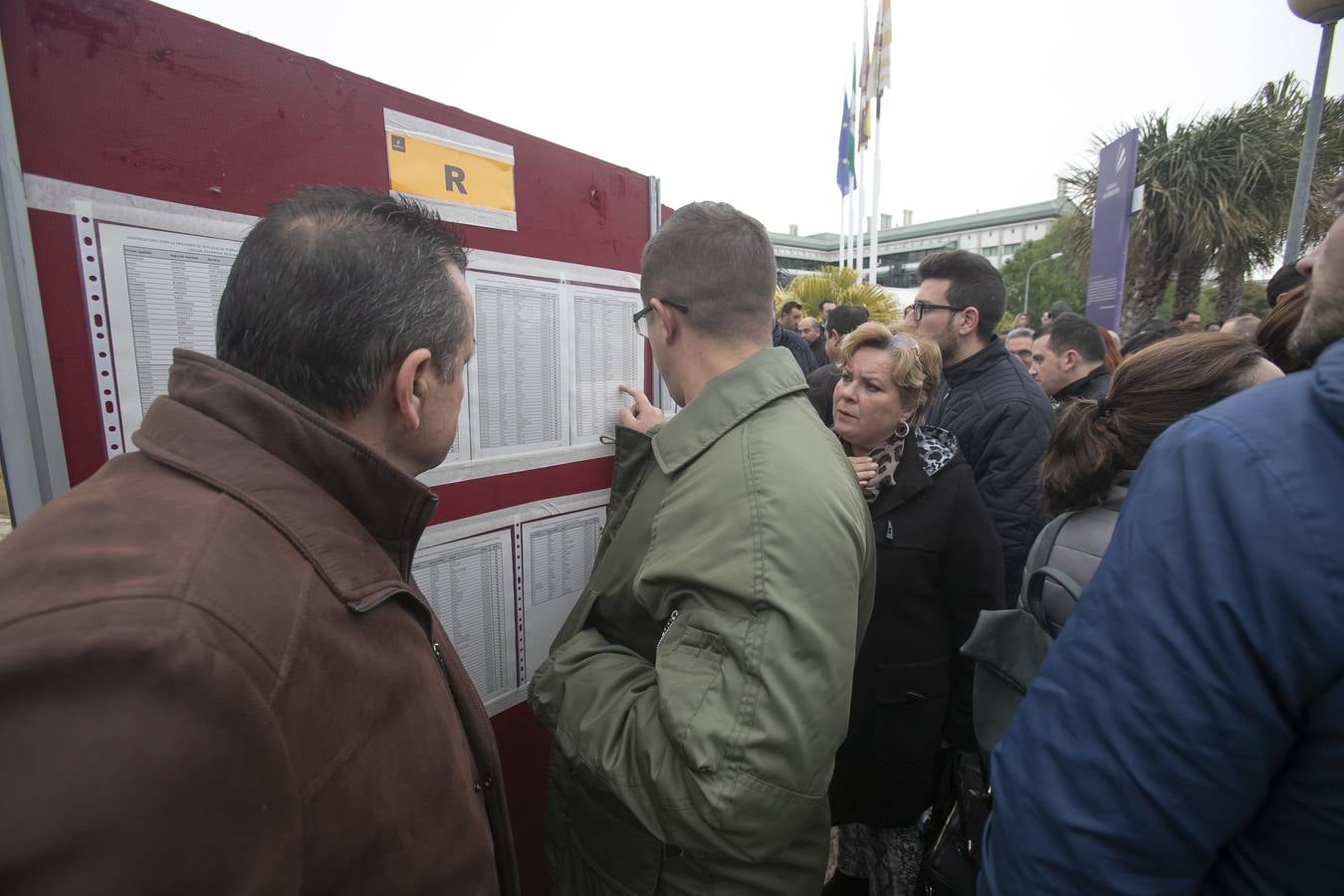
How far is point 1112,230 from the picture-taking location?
7711 millimetres

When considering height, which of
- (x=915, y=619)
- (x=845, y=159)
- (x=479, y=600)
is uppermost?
(x=845, y=159)

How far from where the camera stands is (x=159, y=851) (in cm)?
57

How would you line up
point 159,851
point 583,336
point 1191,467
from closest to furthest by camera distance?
point 159,851
point 1191,467
point 583,336

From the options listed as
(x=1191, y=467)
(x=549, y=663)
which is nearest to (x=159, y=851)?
(x=549, y=663)

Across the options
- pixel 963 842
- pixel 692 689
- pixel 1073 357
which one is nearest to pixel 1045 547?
pixel 963 842

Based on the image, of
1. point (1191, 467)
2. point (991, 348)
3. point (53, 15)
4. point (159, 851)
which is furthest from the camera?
point (991, 348)

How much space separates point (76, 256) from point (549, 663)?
1172 mm

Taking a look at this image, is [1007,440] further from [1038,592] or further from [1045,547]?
[1038,592]

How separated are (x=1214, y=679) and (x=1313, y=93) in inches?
280

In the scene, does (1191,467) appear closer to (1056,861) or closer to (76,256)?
(1056,861)

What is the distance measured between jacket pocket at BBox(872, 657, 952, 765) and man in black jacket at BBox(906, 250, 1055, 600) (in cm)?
67

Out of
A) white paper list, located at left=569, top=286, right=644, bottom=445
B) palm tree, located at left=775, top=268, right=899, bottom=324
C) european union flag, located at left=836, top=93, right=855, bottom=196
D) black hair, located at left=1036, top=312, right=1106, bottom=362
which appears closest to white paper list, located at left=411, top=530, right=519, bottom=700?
white paper list, located at left=569, top=286, right=644, bottom=445

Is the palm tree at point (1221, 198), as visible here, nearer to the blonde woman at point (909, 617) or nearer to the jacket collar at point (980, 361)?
the jacket collar at point (980, 361)

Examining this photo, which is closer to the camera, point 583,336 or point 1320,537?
point 1320,537
